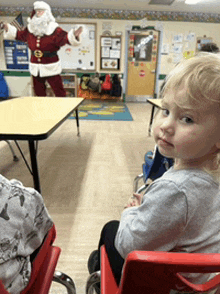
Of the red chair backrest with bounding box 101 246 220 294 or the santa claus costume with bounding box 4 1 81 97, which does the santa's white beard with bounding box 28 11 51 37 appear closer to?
the santa claus costume with bounding box 4 1 81 97

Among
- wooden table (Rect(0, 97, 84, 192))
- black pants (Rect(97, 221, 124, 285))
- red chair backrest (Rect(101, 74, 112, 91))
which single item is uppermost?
wooden table (Rect(0, 97, 84, 192))

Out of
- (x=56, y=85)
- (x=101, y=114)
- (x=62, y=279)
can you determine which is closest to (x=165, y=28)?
(x=101, y=114)

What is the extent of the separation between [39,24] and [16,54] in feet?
11.3

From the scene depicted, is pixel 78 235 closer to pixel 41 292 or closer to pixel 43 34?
pixel 41 292

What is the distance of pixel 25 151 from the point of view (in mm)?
2525

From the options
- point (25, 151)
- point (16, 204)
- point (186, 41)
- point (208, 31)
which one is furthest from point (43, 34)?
point (208, 31)

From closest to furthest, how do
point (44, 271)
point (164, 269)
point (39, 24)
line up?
point (164, 269), point (44, 271), point (39, 24)

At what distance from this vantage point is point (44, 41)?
3221 millimetres

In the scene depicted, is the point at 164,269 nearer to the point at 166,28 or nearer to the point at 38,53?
the point at 38,53

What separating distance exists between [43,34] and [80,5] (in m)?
2.97

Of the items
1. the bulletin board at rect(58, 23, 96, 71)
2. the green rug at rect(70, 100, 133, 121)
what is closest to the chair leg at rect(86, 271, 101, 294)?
the green rug at rect(70, 100, 133, 121)

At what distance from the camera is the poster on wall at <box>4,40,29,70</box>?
6027mm

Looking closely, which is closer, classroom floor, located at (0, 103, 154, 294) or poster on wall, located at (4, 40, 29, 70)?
classroom floor, located at (0, 103, 154, 294)

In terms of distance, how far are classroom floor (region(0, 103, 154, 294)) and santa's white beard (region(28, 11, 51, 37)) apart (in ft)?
4.65
